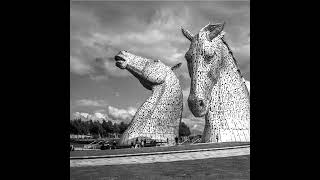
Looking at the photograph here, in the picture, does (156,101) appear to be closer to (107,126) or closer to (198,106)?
(198,106)

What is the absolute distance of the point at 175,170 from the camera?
37.3 feet

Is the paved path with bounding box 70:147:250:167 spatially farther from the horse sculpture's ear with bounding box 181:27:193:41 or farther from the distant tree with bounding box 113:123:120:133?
the distant tree with bounding box 113:123:120:133

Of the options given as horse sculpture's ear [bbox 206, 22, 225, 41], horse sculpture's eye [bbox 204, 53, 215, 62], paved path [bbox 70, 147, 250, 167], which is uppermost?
horse sculpture's ear [bbox 206, 22, 225, 41]

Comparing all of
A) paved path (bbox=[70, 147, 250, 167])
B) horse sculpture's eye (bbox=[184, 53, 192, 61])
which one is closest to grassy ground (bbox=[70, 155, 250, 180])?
paved path (bbox=[70, 147, 250, 167])

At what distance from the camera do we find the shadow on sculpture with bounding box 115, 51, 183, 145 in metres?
24.5

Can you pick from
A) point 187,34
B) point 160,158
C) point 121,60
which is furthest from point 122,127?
point 160,158

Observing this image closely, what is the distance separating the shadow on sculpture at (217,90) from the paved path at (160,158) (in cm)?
415

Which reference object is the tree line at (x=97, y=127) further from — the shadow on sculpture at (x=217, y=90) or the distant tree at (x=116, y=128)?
the shadow on sculpture at (x=217, y=90)

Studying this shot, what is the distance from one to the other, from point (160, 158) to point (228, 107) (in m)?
6.57

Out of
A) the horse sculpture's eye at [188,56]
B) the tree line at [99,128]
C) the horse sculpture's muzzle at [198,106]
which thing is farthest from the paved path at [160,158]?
the tree line at [99,128]

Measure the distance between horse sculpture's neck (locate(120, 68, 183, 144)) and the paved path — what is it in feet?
34.0
